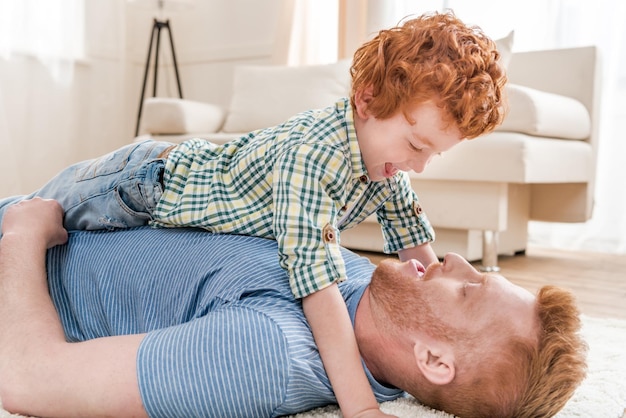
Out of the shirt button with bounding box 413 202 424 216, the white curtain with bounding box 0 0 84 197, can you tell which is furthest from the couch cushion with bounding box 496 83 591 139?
the white curtain with bounding box 0 0 84 197

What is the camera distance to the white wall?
4.07 meters

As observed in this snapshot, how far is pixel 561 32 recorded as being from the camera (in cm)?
354

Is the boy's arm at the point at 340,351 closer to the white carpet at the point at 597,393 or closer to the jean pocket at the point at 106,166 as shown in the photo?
the white carpet at the point at 597,393

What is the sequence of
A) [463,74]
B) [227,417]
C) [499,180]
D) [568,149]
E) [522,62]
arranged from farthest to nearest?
[522,62]
[568,149]
[499,180]
[463,74]
[227,417]

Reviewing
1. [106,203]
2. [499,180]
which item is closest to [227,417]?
[106,203]

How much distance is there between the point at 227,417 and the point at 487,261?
1877 millimetres

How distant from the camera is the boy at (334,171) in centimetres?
105

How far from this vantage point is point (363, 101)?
1.18 metres

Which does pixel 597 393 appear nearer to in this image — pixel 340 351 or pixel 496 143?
pixel 340 351

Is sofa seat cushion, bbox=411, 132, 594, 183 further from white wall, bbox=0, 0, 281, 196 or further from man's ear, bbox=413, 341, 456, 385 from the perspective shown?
white wall, bbox=0, 0, 281, 196

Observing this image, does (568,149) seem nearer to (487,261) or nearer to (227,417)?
(487,261)

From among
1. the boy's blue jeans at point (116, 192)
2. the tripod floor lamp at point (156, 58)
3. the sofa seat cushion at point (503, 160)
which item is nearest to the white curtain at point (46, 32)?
the tripod floor lamp at point (156, 58)

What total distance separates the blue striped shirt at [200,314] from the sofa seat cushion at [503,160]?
1.30m

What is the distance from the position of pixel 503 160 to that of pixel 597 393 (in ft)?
4.59
